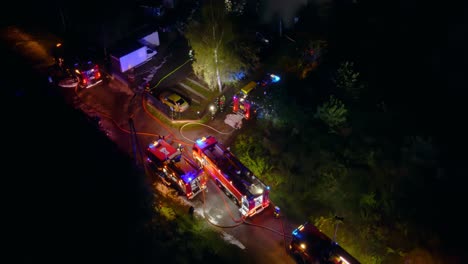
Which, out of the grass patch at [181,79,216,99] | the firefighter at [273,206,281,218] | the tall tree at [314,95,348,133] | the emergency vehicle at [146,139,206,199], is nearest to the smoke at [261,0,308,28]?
the grass patch at [181,79,216,99]

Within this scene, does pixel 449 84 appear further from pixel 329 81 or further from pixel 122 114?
pixel 122 114

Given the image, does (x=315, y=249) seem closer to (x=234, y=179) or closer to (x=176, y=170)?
(x=234, y=179)

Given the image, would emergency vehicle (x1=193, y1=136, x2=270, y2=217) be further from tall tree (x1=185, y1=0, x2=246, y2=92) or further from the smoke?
the smoke

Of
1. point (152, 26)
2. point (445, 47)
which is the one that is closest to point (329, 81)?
point (445, 47)

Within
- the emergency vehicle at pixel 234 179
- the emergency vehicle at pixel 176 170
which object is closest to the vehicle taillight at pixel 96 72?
the emergency vehicle at pixel 176 170

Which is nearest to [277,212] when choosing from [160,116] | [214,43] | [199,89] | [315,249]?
[315,249]

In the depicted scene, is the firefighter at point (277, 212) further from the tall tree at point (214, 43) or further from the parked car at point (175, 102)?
the tall tree at point (214, 43)
